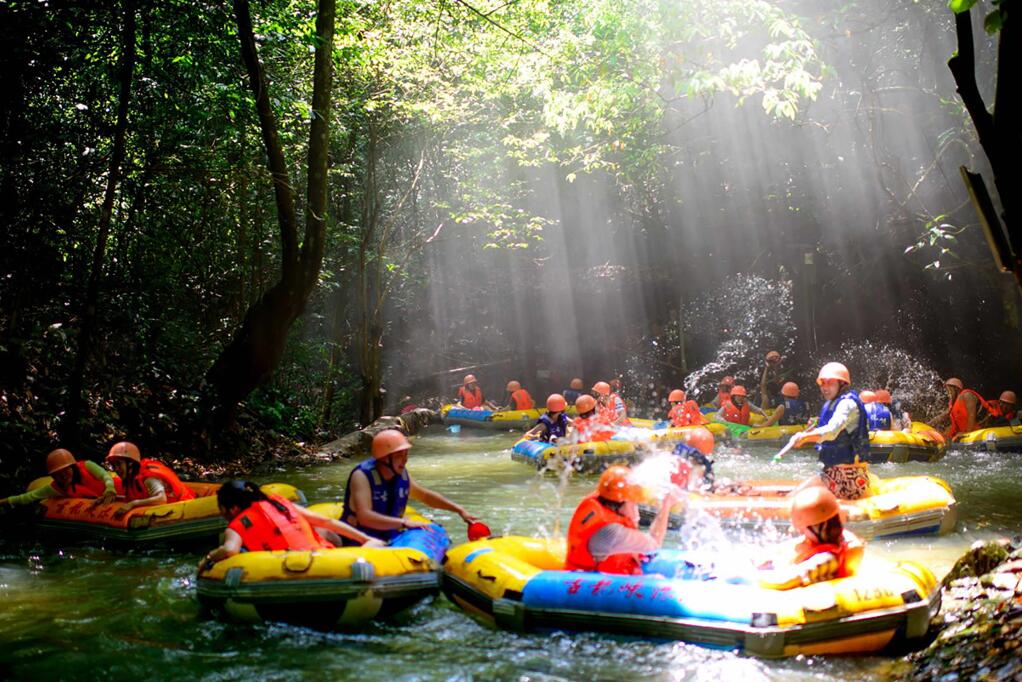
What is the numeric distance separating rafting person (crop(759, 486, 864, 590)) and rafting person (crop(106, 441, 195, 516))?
6.11 metres

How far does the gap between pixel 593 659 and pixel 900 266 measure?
18009 millimetres

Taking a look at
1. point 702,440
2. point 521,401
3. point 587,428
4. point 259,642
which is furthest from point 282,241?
point 521,401

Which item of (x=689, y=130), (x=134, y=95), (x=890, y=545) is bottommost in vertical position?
(x=890, y=545)

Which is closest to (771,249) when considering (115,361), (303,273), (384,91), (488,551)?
(384,91)

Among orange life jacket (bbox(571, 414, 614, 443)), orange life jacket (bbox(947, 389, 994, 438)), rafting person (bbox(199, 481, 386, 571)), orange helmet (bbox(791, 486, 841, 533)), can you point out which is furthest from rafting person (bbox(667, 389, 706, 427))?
orange helmet (bbox(791, 486, 841, 533))

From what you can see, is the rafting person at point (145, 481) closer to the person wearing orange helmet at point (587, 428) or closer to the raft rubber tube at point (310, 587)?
the raft rubber tube at point (310, 587)

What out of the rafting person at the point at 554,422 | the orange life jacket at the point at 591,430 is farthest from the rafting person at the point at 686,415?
the rafting person at the point at 554,422

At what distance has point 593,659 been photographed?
537cm

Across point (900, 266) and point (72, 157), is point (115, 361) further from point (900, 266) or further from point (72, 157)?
point (900, 266)

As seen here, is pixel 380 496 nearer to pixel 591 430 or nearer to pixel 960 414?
pixel 591 430

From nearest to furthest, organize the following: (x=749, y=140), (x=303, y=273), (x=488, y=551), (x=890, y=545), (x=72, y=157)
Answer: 1. (x=488, y=551)
2. (x=890, y=545)
3. (x=72, y=157)
4. (x=303, y=273)
5. (x=749, y=140)

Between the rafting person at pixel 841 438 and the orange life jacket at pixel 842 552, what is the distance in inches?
115

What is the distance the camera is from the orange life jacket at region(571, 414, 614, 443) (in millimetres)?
14266

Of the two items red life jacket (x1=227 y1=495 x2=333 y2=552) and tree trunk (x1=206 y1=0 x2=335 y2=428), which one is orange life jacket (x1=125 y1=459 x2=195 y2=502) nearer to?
red life jacket (x1=227 y1=495 x2=333 y2=552)
